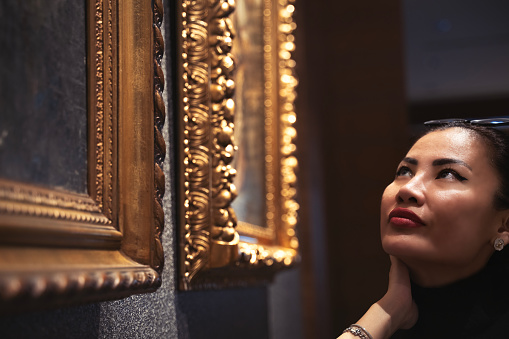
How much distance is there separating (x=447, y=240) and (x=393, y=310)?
12 cm

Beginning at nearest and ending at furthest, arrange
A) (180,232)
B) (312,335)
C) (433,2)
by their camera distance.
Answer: (180,232), (312,335), (433,2)

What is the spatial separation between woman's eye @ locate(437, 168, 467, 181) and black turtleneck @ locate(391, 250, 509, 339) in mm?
119

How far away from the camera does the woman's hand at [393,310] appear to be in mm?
860

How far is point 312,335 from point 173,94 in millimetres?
1429

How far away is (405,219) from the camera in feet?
2.79

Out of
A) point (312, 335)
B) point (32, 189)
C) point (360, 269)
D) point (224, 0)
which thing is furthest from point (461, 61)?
point (32, 189)

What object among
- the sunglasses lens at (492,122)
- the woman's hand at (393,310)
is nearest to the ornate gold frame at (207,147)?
the woman's hand at (393,310)

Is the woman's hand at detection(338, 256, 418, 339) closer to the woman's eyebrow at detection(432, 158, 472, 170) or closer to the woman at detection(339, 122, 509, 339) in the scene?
the woman at detection(339, 122, 509, 339)

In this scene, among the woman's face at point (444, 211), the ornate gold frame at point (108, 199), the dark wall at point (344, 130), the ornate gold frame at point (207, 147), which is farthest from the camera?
the dark wall at point (344, 130)

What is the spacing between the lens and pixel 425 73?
4.05m

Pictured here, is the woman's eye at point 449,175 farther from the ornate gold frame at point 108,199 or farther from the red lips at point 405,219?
the ornate gold frame at point 108,199

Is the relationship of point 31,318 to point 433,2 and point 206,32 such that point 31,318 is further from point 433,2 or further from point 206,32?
point 433,2

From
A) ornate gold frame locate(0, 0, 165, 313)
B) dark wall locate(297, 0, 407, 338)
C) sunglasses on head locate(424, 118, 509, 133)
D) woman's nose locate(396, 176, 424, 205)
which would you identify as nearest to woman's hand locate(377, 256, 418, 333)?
woman's nose locate(396, 176, 424, 205)

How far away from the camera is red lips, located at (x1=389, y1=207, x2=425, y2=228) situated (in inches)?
33.3
